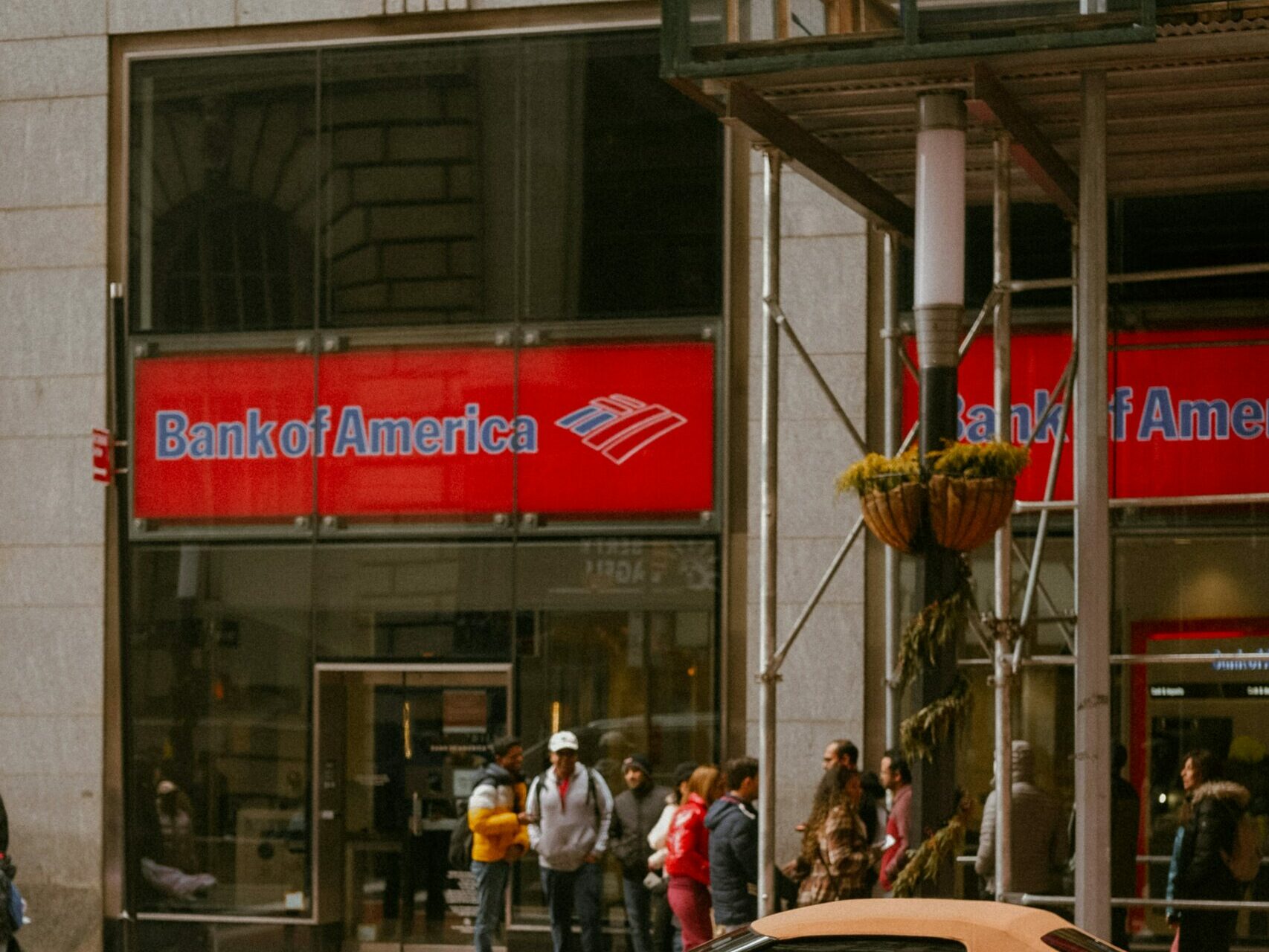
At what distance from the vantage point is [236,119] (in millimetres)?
16859

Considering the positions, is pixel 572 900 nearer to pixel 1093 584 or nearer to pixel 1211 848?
pixel 1211 848

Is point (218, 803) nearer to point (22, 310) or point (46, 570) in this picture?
point (46, 570)

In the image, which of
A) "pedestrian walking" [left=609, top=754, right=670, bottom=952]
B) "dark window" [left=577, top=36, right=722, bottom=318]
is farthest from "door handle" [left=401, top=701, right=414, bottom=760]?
"dark window" [left=577, top=36, right=722, bottom=318]

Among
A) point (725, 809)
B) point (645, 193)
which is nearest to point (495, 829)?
point (725, 809)

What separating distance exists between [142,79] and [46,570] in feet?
13.7

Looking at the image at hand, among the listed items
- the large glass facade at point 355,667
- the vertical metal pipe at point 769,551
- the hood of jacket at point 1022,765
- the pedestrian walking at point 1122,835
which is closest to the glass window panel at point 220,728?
the large glass facade at point 355,667

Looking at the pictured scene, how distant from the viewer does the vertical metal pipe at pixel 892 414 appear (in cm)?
1388

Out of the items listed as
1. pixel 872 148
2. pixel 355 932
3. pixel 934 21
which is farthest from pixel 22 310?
pixel 934 21

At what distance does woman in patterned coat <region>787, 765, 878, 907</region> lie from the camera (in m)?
11.7

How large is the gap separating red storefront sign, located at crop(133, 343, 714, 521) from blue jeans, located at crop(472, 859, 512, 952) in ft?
9.32

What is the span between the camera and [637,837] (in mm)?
14516

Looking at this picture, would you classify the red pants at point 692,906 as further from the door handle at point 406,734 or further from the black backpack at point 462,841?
the door handle at point 406,734

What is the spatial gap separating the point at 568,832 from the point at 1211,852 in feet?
15.1

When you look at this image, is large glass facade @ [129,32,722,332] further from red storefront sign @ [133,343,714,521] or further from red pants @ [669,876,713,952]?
red pants @ [669,876,713,952]
